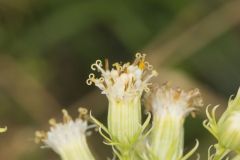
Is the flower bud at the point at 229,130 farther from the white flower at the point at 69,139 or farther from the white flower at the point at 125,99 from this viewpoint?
the white flower at the point at 69,139

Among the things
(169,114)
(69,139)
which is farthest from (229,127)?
(69,139)

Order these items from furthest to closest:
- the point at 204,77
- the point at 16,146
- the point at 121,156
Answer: the point at 204,77 < the point at 16,146 < the point at 121,156

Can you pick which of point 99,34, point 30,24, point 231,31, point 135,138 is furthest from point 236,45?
point 135,138

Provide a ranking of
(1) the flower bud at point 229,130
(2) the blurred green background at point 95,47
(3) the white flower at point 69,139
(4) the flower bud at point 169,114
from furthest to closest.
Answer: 1. (2) the blurred green background at point 95,47
2. (3) the white flower at point 69,139
3. (4) the flower bud at point 169,114
4. (1) the flower bud at point 229,130

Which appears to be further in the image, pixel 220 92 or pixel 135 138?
pixel 220 92

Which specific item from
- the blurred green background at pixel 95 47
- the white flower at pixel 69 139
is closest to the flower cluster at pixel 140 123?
the white flower at pixel 69 139

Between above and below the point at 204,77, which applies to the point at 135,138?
below

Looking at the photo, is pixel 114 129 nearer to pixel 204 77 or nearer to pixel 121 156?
pixel 121 156
